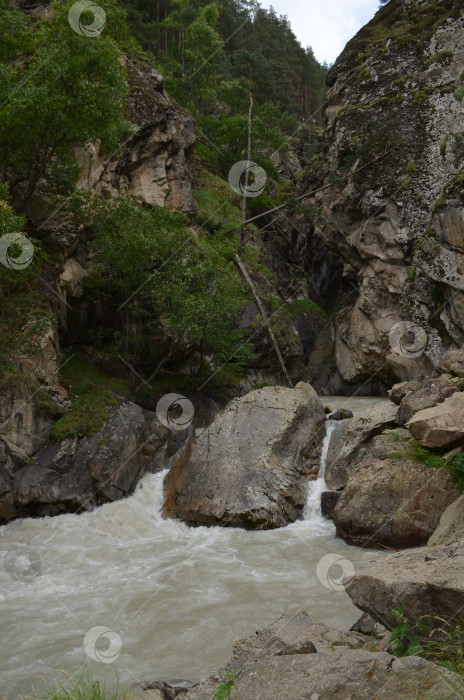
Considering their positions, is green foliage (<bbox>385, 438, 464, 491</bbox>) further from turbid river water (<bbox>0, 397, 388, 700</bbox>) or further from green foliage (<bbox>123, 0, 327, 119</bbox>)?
green foliage (<bbox>123, 0, 327, 119</bbox>)

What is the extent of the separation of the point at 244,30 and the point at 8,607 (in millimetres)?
50728

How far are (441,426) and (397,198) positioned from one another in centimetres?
1778

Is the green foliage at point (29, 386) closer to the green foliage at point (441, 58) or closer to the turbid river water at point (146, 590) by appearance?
the turbid river water at point (146, 590)

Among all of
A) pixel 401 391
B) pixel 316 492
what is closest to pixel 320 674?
pixel 316 492

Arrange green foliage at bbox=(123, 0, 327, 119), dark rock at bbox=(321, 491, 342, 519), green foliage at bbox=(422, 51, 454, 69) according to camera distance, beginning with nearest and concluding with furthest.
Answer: dark rock at bbox=(321, 491, 342, 519), green foliage at bbox=(422, 51, 454, 69), green foliage at bbox=(123, 0, 327, 119)

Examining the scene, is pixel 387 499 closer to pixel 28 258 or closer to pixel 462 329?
pixel 28 258

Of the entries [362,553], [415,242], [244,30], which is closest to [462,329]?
[415,242]

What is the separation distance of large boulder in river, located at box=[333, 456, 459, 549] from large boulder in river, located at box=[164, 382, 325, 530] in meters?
1.83

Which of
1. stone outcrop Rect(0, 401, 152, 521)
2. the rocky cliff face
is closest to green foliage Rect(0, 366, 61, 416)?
stone outcrop Rect(0, 401, 152, 521)

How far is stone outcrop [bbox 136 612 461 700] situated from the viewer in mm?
3234

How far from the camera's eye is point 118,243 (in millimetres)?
15711
